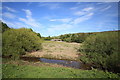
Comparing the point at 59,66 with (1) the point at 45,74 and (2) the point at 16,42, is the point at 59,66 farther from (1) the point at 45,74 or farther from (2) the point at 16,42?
(2) the point at 16,42

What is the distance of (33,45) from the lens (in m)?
16.1

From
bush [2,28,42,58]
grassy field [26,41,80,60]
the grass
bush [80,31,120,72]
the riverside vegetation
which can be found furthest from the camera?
grassy field [26,41,80,60]

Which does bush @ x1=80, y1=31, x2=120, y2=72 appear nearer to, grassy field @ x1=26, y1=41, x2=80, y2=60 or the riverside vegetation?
the riverside vegetation

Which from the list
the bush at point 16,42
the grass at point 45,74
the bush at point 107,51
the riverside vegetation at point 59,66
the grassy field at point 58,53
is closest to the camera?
the grass at point 45,74

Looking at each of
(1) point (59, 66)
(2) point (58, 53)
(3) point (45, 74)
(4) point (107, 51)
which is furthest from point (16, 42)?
(4) point (107, 51)

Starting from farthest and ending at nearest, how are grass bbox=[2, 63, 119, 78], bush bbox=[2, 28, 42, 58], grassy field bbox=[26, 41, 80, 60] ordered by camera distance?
grassy field bbox=[26, 41, 80, 60] < bush bbox=[2, 28, 42, 58] < grass bbox=[2, 63, 119, 78]

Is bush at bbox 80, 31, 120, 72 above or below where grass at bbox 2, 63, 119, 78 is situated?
above

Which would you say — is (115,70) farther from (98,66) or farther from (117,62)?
(98,66)

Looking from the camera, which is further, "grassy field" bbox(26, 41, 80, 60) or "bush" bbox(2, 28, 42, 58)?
"grassy field" bbox(26, 41, 80, 60)

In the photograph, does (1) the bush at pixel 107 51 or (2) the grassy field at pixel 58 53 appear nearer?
(1) the bush at pixel 107 51

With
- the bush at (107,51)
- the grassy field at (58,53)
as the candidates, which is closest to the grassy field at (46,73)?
the bush at (107,51)

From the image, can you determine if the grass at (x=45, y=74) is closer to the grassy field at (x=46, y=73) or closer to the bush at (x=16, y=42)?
the grassy field at (x=46, y=73)

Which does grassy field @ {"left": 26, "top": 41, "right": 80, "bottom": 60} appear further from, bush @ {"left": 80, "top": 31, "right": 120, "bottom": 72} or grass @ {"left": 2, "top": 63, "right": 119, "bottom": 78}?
grass @ {"left": 2, "top": 63, "right": 119, "bottom": 78}

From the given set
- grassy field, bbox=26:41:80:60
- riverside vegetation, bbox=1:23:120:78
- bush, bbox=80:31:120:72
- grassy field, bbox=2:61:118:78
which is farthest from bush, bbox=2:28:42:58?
bush, bbox=80:31:120:72
